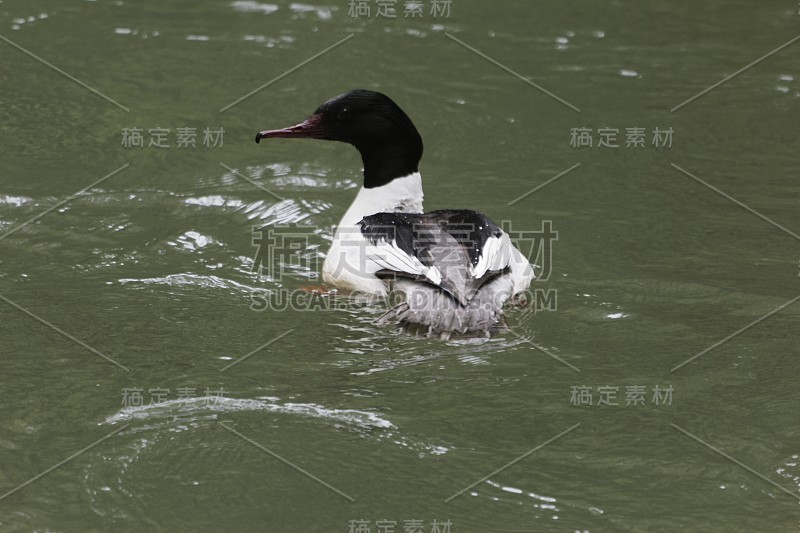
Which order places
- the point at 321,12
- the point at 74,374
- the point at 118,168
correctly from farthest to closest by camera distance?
1. the point at 321,12
2. the point at 118,168
3. the point at 74,374

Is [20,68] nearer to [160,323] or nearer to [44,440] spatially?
[160,323]

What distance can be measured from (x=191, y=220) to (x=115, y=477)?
11.6 ft

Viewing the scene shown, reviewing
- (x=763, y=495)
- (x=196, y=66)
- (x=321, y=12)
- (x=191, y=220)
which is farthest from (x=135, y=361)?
(x=321, y=12)

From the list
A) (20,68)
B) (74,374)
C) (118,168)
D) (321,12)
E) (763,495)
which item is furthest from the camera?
(321,12)

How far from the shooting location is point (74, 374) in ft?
20.1

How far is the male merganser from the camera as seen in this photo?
6469mm
